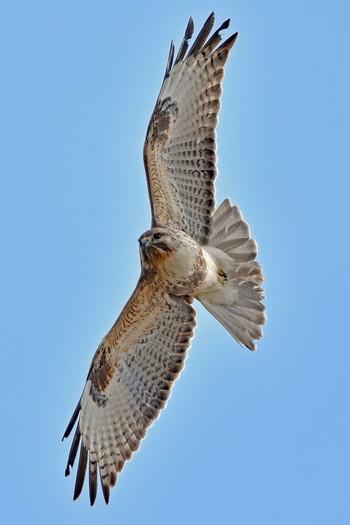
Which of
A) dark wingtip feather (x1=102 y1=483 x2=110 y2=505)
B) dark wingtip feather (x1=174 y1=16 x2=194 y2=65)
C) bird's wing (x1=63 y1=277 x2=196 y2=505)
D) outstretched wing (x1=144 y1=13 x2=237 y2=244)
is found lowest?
dark wingtip feather (x1=102 y1=483 x2=110 y2=505)

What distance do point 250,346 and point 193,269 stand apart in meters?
0.94

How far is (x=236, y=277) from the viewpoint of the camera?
A: 7754 mm

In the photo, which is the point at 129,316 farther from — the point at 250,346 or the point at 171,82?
the point at 171,82

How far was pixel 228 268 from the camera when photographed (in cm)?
774

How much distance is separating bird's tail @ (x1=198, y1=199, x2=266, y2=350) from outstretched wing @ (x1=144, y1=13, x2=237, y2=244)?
140 mm

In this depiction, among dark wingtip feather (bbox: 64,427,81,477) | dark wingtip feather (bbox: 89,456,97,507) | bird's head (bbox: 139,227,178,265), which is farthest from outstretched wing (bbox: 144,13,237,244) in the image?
dark wingtip feather (bbox: 89,456,97,507)

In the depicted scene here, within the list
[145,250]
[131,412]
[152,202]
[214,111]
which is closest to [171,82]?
[214,111]

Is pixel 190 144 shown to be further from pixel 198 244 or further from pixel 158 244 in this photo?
pixel 158 244

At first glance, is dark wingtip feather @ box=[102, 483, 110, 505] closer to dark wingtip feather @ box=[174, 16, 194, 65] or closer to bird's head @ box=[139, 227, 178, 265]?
bird's head @ box=[139, 227, 178, 265]

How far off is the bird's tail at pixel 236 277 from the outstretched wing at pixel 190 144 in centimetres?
14

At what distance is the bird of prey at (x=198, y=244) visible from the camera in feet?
25.2

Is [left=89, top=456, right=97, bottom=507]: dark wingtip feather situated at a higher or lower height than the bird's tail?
lower

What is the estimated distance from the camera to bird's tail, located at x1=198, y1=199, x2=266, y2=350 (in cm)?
772

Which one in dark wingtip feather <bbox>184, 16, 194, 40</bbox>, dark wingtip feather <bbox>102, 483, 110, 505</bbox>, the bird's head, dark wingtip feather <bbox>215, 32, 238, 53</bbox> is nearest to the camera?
the bird's head
